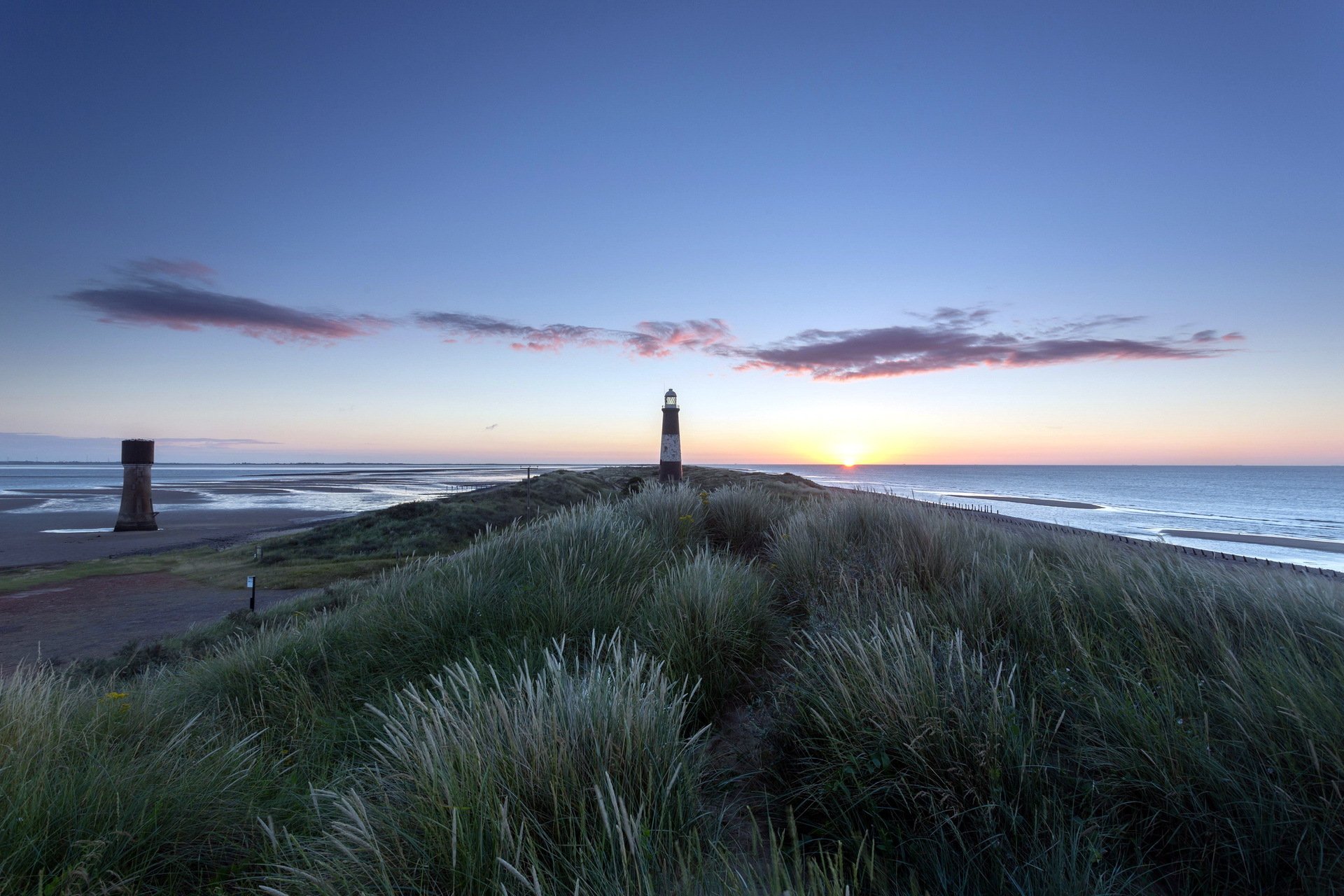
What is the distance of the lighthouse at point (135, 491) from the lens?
26.0 meters

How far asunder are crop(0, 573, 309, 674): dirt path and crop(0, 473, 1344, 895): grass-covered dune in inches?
372

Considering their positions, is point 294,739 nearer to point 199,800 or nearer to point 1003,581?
point 199,800

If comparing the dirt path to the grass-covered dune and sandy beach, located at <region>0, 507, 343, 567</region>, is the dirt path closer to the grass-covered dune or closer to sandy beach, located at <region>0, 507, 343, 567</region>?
sandy beach, located at <region>0, 507, 343, 567</region>

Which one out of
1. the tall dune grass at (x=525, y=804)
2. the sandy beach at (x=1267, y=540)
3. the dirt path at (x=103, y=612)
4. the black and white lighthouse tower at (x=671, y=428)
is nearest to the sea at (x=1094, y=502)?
the sandy beach at (x=1267, y=540)

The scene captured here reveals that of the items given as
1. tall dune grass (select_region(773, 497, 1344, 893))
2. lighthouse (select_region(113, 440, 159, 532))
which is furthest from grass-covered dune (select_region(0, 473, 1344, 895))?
lighthouse (select_region(113, 440, 159, 532))

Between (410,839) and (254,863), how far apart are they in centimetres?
99

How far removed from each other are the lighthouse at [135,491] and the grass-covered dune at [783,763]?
29673 millimetres

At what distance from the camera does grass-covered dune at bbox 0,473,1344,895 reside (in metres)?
2.01

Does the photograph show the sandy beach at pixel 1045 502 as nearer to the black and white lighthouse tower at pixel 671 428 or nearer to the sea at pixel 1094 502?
the sea at pixel 1094 502

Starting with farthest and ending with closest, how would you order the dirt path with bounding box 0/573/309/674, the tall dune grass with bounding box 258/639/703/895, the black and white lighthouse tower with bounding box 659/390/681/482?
Result: the black and white lighthouse tower with bounding box 659/390/681/482 → the dirt path with bounding box 0/573/309/674 → the tall dune grass with bounding box 258/639/703/895

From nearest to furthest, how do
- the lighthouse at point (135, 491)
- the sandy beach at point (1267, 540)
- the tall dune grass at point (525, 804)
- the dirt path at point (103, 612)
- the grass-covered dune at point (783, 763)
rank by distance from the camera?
the tall dune grass at point (525, 804)
the grass-covered dune at point (783, 763)
the dirt path at point (103, 612)
the sandy beach at point (1267, 540)
the lighthouse at point (135, 491)

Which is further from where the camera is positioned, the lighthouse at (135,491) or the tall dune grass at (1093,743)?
the lighthouse at (135,491)

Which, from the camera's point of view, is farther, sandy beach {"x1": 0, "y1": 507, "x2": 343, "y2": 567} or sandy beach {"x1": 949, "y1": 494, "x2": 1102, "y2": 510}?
sandy beach {"x1": 949, "y1": 494, "x2": 1102, "y2": 510}

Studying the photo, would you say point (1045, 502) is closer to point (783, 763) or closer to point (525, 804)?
point (783, 763)
